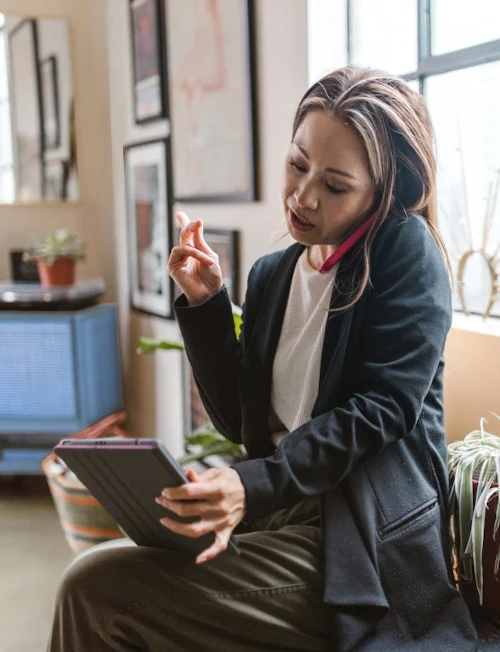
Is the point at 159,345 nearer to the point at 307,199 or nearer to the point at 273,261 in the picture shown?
the point at 273,261

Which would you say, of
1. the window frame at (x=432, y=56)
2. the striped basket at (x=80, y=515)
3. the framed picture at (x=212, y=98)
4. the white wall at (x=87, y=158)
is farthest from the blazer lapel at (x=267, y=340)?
the white wall at (x=87, y=158)

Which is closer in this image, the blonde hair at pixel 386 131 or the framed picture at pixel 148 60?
the blonde hair at pixel 386 131

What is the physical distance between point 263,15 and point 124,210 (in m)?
1.32

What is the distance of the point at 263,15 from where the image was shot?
207 centimetres

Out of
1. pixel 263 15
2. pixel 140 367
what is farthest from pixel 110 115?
pixel 263 15

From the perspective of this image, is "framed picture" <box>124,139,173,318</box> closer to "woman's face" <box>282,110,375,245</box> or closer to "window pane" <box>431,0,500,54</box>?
"window pane" <box>431,0,500,54</box>

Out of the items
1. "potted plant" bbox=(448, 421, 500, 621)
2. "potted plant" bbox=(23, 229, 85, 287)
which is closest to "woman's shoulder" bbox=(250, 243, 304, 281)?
"potted plant" bbox=(448, 421, 500, 621)

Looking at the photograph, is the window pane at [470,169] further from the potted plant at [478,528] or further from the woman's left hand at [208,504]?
the woman's left hand at [208,504]

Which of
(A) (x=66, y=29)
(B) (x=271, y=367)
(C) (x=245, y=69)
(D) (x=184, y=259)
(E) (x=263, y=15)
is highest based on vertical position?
(A) (x=66, y=29)

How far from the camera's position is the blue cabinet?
2922 millimetres

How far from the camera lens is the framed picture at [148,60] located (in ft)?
8.73

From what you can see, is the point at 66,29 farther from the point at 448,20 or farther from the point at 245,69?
the point at 448,20

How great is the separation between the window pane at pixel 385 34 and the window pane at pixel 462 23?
66 mm

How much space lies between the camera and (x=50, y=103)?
3260mm
